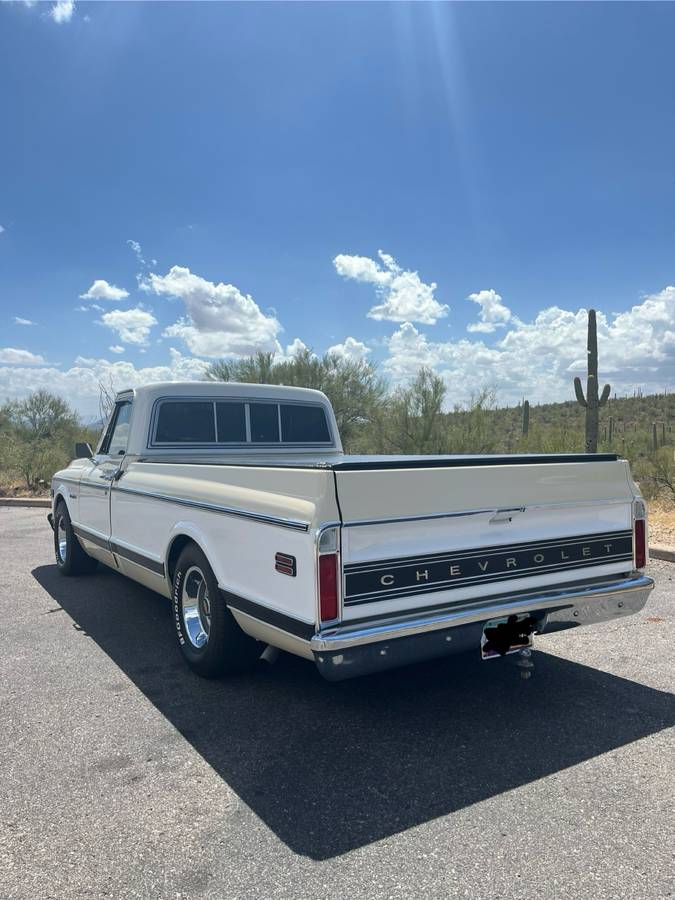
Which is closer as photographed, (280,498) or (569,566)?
(280,498)

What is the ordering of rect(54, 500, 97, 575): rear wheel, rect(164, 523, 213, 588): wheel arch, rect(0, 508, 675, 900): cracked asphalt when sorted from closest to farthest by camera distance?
rect(0, 508, 675, 900): cracked asphalt, rect(164, 523, 213, 588): wheel arch, rect(54, 500, 97, 575): rear wheel

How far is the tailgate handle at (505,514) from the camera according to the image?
12.0 ft

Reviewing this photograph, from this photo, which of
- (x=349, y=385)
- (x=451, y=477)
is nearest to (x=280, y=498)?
(x=451, y=477)

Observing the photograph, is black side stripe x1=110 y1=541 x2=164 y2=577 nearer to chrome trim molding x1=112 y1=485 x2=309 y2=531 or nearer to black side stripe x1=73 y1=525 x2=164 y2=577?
black side stripe x1=73 y1=525 x2=164 y2=577

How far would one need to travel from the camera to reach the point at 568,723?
362 centimetres

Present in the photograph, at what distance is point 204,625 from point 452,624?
1.72 meters

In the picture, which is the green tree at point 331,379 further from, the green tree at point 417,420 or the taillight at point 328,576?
the taillight at point 328,576

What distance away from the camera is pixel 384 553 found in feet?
10.6

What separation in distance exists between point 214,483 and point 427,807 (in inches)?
84.1

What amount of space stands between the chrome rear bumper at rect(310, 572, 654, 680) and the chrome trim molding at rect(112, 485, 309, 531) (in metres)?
0.52

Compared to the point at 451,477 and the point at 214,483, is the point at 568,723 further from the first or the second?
the point at 214,483

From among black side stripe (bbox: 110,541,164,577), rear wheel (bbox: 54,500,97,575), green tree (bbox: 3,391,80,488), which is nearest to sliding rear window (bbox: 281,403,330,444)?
black side stripe (bbox: 110,541,164,577)

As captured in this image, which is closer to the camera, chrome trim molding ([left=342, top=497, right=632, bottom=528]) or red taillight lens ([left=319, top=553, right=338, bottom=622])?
red taillight lens ([left=319, top=553, right=338, bottom=622])

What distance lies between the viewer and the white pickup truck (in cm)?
314
